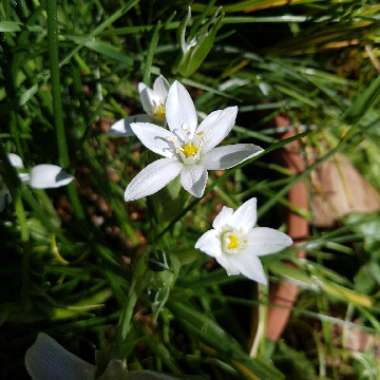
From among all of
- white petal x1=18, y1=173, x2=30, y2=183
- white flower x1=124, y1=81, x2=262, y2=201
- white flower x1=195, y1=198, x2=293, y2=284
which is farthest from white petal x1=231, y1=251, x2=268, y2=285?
white petal x1=18, y1=173, x2=30, y2=183

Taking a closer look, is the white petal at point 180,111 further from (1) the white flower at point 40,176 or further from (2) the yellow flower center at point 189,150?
(1) the white flower at point 40,176

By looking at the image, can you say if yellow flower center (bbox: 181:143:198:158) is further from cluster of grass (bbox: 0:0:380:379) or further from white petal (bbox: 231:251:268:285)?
white petal (bbox: 231:251:268:285)

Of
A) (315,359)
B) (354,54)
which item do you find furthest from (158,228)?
(354,54)

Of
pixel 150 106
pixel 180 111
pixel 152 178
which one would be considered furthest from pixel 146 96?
pixel 152 178

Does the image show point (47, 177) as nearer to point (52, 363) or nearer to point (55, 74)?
point (55, 74)

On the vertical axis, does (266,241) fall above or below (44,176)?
below

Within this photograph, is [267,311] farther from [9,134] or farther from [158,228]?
[9,134]
